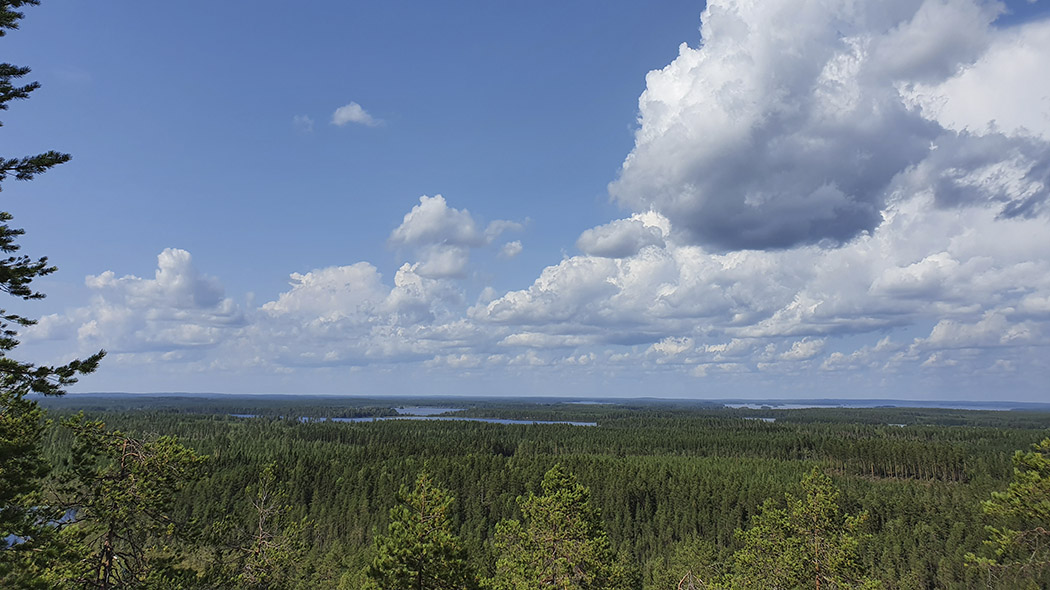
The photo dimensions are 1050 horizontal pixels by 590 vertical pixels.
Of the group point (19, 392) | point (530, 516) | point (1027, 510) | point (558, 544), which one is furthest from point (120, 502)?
point (1027, 510)

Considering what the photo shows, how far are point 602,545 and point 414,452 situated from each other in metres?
143

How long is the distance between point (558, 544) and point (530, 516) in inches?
116

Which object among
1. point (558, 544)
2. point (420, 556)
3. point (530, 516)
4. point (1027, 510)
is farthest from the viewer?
point (530, 516)

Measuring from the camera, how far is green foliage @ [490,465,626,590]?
91.1 feet

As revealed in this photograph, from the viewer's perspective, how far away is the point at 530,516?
31.2 m

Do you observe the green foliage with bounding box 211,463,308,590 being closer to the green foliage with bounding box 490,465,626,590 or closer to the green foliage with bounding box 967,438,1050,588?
the green foliage with bounding box 490,465,626,590

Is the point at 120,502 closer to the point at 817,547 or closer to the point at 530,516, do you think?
the point at 530,516

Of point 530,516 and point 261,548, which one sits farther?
point 530,516

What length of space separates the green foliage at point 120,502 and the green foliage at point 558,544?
55.1 feet

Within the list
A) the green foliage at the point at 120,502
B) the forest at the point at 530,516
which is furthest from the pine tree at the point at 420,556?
the green foliage at the point at 120,502

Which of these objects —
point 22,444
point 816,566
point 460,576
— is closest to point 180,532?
point 22,444

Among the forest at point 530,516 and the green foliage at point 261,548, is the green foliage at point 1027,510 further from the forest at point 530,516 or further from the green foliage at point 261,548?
the green foliage at point 261,548

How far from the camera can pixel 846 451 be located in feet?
574

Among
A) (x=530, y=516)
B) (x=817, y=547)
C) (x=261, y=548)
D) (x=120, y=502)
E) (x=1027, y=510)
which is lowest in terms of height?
(x=817, y=547)
